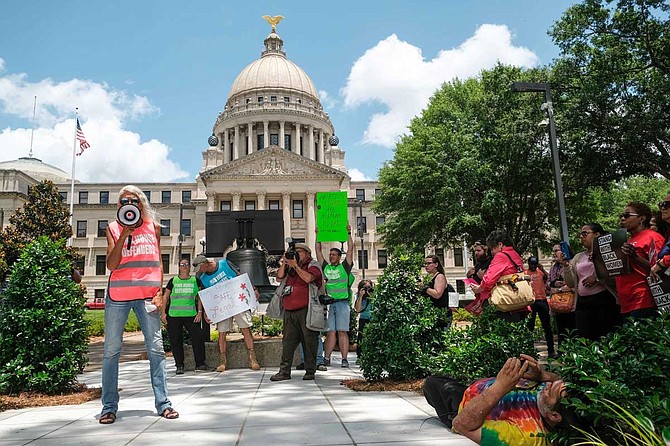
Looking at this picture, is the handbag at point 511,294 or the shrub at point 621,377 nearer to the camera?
the shrub at point 621,377

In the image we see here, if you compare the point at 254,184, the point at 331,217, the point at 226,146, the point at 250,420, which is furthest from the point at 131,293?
the point at 226,146

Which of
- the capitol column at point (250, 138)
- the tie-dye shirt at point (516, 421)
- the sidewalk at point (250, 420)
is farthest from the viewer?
the capitol column at point (250, 138)

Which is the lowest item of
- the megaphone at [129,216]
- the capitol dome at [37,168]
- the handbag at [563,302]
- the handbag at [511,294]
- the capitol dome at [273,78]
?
the handbag at [563,302]

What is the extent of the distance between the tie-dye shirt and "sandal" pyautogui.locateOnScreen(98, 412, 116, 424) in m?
3.46

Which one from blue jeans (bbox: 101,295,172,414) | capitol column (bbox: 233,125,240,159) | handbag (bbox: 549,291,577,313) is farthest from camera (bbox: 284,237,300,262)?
capitol column (bbox: 233,125,240,159)

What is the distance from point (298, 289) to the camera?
25.0 feet

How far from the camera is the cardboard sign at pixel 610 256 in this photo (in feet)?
16.9

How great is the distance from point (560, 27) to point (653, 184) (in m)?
34.0

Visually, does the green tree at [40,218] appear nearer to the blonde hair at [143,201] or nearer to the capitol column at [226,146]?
the blonde hair at [143,201]

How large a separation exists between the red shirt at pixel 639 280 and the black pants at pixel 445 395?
2.36 m

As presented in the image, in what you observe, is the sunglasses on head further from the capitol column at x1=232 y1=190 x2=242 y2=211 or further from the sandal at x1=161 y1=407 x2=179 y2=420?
the capitol column at x1=232 y1=190 x2=242 y2=211

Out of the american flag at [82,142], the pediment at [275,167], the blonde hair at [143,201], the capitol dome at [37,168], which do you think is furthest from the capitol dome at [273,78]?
the blonde hair at [143,201]

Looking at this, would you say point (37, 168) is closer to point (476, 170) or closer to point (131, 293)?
point (476, 170)

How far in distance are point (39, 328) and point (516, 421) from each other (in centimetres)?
594
